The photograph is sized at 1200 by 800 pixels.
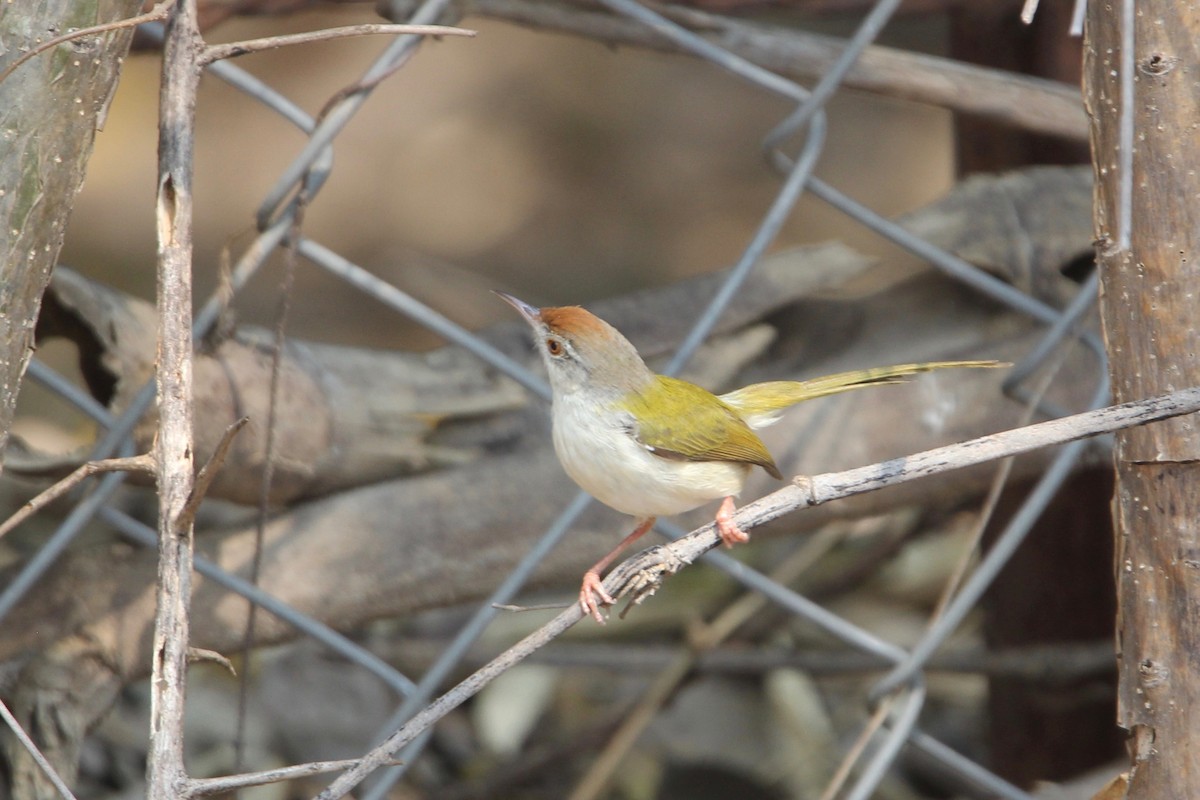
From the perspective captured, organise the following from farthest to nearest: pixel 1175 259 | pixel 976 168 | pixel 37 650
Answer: pixel 976 168, pixel 37 650, pixel 1175 259

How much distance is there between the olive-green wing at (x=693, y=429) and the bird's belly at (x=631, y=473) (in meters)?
0.02

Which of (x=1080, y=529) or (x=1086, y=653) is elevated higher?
(x=1080, y=529)

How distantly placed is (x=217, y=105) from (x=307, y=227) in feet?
2.47

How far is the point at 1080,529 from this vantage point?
2.74m

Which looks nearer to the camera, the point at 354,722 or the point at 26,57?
the point at 26,57

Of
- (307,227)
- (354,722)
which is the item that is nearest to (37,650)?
(354,722)

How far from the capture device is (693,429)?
1.99 m

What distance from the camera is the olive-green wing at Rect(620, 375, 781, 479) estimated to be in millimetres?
1968

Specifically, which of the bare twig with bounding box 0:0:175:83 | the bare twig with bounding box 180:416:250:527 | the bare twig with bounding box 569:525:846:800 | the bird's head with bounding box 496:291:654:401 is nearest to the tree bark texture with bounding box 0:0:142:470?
the bare twig with bounding box 0:0:175:83

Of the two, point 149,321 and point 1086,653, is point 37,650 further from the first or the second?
point 1086,653

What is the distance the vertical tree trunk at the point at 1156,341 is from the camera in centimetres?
129

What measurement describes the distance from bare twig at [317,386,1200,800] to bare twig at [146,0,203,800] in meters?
0.15

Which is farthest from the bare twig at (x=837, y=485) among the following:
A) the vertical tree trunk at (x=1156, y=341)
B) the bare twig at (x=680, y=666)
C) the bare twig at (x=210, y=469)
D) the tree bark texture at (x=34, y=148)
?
the bare twig at (x=680, y=666)

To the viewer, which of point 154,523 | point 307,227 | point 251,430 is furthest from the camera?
point 307,227
